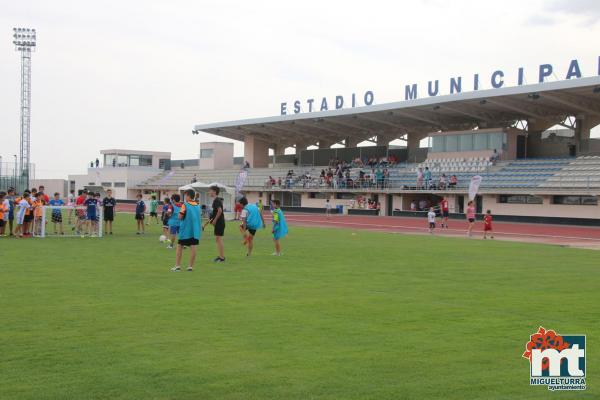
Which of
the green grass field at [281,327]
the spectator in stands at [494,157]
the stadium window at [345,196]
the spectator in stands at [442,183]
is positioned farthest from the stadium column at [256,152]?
the green grass field at [281,327]

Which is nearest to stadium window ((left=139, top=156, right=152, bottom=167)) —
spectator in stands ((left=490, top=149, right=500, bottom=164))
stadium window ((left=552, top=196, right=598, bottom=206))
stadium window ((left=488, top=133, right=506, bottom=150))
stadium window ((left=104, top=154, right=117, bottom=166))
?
stadium window ((left=104, top=154, right=117, bottom=166))

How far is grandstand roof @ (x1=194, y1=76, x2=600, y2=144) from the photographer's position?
46812 millimetres

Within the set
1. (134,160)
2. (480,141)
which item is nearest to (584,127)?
(480,141)

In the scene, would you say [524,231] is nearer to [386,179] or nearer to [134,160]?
[386,179]

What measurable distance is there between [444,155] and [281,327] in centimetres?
5140

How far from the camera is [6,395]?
19.3 ft

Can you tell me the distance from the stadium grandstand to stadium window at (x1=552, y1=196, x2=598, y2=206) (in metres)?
0.07

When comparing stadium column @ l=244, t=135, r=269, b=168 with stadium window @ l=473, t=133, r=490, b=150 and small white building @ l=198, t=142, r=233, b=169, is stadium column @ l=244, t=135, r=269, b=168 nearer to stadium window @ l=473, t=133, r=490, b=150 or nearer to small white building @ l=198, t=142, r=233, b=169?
small white building @ l=198, t=142, r=233, b=169

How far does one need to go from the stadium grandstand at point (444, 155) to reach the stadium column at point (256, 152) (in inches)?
4.4

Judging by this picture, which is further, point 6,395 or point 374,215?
point 374,215

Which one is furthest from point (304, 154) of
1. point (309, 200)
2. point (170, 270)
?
point (170, 270)

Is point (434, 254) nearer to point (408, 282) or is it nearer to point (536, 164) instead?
point (408, 282)

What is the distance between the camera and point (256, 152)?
7975 cm

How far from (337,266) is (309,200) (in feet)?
162
